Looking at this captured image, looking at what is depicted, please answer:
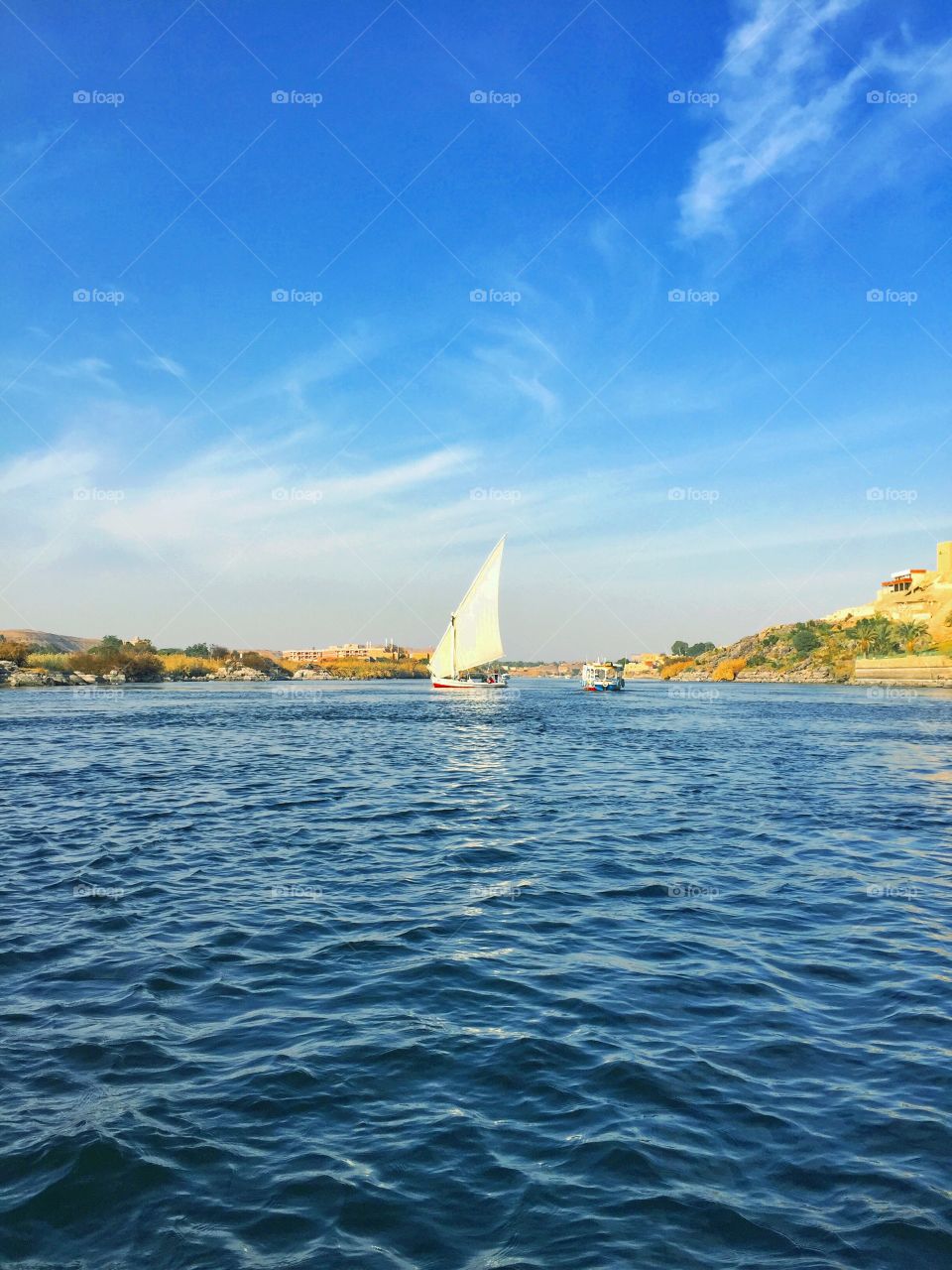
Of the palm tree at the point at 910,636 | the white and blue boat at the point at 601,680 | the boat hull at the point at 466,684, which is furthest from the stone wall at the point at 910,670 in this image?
the boat hull at the point at 466,684

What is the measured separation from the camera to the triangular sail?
120 m

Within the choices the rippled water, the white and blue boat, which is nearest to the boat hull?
the white and blue boat

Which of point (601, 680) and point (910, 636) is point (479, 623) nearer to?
point (601, 680)

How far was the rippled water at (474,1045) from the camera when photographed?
598cm

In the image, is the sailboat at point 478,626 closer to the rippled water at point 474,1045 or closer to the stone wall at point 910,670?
the stone wall at point 910,670

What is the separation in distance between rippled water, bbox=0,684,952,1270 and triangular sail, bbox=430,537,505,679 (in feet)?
323

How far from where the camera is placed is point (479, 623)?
126 m

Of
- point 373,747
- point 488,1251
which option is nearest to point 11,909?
point 488,1251

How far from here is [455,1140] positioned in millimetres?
7039

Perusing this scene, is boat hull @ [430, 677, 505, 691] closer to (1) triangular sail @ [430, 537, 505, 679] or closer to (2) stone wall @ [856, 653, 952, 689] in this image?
(1) triangular sail @ [430, 537, 505, 679]

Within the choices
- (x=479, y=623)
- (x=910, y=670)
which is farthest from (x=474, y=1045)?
(x=910, y=670)

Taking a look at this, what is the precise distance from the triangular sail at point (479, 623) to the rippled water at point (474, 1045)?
323 feet

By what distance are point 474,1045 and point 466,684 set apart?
490 ft

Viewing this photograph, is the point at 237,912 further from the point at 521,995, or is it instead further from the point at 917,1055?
the point at 917,1055
